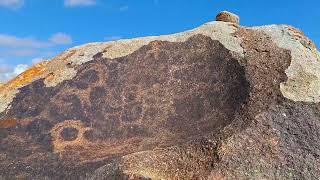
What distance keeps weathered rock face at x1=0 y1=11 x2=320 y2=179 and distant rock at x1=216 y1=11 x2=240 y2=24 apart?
225 centimetres

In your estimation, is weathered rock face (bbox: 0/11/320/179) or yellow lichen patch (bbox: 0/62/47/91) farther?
yellow lichen patch (bbox: 0/62/47/91)

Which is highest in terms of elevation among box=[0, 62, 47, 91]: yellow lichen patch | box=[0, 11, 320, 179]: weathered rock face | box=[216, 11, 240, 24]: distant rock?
box=[216, 11, 240, 24]: distant rock

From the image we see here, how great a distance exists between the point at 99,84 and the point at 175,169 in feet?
30.0

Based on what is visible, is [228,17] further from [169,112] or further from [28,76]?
[28,76]

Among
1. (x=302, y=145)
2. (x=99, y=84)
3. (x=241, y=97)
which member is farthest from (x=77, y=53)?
(x=302, y=145)

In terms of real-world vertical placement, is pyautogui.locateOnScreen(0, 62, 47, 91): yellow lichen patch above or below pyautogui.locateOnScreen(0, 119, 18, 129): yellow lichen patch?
above

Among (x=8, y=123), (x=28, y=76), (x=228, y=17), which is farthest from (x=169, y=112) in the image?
(x=28, y=76)

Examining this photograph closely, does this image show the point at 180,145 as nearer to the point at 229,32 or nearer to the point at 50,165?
the point at 50,165

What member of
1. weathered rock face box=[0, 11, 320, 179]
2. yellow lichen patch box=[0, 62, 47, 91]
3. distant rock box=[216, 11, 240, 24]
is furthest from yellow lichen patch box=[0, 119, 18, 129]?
distant rock box=[216, 11, 240, 24]

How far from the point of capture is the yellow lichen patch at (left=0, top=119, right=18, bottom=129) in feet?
88.4

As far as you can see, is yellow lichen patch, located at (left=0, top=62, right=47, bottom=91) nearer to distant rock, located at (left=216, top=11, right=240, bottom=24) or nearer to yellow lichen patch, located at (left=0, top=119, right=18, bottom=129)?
yellow lichen patch, located at (left=0, top=119, right=18, bottom=129)

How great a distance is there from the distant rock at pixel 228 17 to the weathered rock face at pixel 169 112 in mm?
2254

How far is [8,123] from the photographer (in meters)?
27.1

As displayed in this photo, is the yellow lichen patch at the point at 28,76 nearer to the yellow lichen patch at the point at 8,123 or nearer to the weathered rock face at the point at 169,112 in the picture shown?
the weathered rock face at the point at 169,112
